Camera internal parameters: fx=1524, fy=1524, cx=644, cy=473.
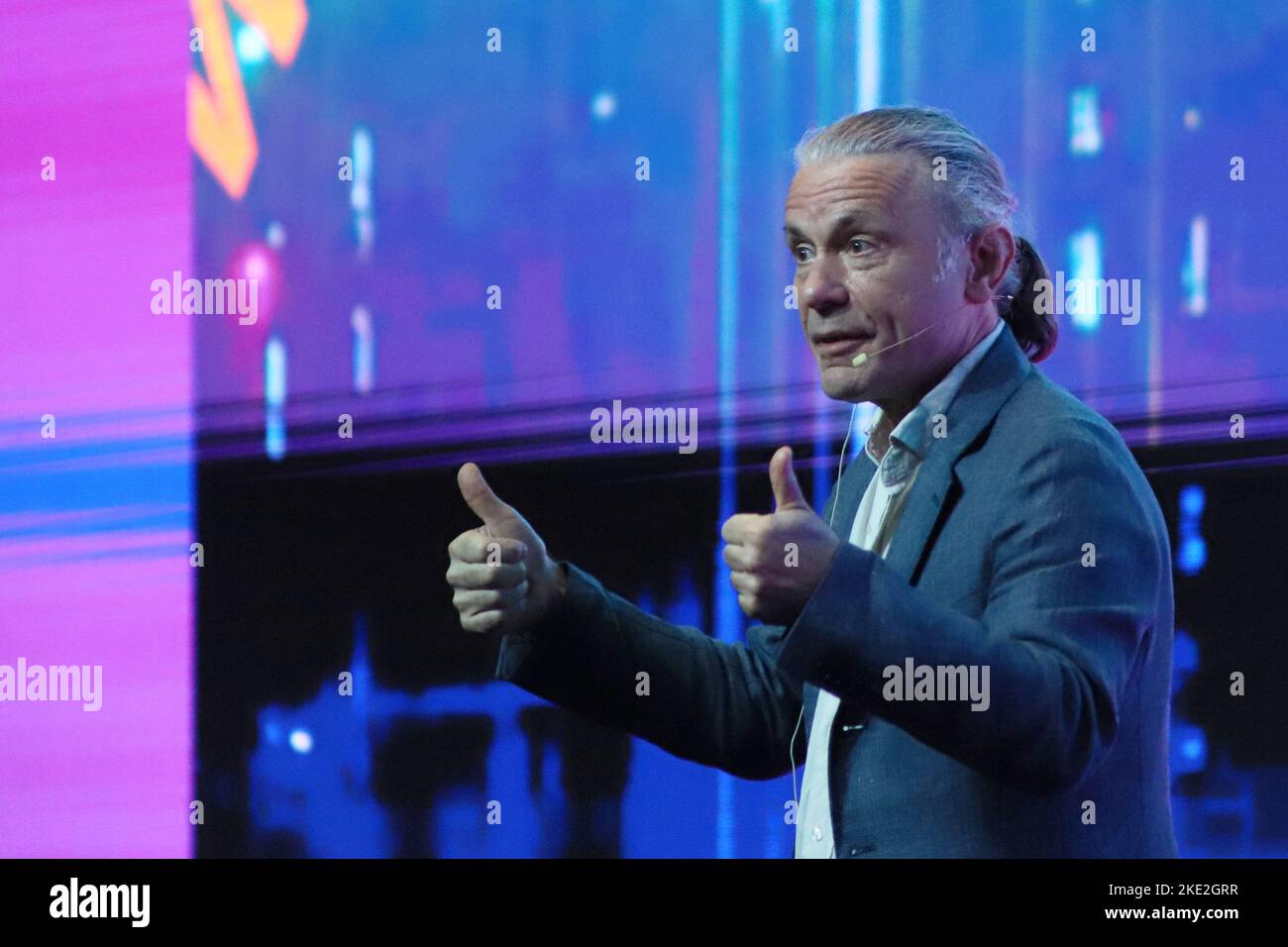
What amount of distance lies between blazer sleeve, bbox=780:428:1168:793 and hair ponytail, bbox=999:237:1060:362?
16.3 inches

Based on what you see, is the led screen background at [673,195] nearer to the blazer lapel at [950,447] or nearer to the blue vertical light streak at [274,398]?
the blue vertical light streak at [274,398]

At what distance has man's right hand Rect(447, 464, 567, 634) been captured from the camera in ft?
5.87

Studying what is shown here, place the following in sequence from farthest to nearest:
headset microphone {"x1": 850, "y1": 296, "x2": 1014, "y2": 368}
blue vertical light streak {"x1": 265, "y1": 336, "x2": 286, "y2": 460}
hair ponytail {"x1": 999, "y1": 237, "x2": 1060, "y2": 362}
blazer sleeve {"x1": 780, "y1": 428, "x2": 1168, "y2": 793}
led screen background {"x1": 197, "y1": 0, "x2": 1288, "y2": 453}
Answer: blue vertical light streak {"x1": 265, "y1": 336, "x2": 286, "y2": 460}, led screen background {"x1": 197, "y1": 0, "x2": 1288, "y2": 453}, hair ponytail {"x1": 999, "y1": 237, "x2": 1060, "y2": 362}, headset microphone {"x1": 850, "y1": 296, "x2": 1014, "y2": 368}, blazer sleeve {"x1": 780, "y1": 428, "x2": 1168, "y2": 793}

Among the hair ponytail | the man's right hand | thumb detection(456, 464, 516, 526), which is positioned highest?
the hair ponytail

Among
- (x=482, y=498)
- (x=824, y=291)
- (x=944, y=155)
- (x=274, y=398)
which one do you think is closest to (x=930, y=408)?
(x=824, y=291)

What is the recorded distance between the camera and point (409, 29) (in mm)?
2717

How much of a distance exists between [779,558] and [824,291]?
0.50m

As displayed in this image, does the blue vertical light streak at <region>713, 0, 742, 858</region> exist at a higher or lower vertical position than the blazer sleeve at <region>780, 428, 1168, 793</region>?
higher

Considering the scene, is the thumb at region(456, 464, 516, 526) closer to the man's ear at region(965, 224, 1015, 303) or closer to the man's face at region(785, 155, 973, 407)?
the man's face at region(785, 155, 973, 407)

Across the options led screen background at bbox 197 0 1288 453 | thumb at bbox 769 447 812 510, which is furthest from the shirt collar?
led screen background at bbox 197 0 1288 453

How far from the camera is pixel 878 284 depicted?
6.21 ft

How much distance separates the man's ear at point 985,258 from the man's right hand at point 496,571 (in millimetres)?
639

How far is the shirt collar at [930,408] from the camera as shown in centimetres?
184

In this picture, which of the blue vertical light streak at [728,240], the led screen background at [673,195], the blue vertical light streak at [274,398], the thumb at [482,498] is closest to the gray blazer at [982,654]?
the thumb at [482,498]
